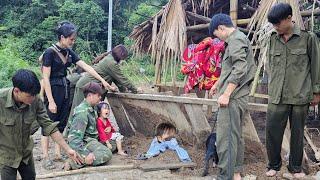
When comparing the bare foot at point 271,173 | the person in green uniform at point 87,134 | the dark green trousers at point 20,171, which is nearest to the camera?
the dark green trousers at point 20,171

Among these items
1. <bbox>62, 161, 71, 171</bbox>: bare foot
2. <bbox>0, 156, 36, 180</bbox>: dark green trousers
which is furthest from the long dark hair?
<bbox>0, 156, 36, 180</bbox>: dark green trousers

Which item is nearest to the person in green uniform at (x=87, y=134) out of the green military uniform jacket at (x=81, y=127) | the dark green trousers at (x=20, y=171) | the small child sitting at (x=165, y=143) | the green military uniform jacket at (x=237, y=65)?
the green military uniform jacket at (x=81, y=127)

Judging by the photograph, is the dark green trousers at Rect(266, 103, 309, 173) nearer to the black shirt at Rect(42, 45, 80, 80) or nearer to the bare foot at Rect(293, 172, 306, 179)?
the bare foot at Rect(293, 172, 306, 179)

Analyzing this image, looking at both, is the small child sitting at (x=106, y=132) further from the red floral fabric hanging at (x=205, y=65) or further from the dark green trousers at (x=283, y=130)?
the dark green trousers at (x=283, y=130)

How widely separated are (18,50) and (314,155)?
70.6 ft

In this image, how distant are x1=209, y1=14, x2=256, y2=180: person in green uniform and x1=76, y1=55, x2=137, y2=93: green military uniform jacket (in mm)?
2437

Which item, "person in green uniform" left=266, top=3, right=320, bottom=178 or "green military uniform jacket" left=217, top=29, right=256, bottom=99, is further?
"person in green uniform" left=266, top=3, right=320, bottom=178

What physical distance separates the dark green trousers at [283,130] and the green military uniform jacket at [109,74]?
2.61 metres

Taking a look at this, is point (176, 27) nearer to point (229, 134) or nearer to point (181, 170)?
point (181, 170)

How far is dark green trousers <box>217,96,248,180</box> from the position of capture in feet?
13.8

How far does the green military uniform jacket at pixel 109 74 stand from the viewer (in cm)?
638

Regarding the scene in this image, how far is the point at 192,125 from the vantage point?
18.5 ft

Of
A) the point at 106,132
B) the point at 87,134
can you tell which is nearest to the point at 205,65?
the point at 106,132

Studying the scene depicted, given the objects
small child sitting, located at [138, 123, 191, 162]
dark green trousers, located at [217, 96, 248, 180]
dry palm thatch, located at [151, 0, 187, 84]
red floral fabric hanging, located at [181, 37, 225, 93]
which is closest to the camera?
dark green trousers, located at [217, 96, 248, 180]
